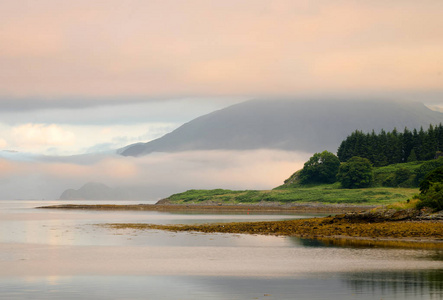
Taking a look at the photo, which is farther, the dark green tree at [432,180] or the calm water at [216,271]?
the dark green tree at [432,180]

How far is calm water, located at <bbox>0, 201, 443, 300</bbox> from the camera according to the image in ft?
105

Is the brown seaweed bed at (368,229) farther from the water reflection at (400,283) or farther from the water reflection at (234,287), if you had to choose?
the water reflection at (234,287)

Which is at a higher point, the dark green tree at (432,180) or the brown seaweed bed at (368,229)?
the dark green tree at (432,180)

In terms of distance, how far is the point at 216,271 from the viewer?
41531 millimetres

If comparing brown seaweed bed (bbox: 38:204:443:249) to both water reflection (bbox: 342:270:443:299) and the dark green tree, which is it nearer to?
the dark green tree

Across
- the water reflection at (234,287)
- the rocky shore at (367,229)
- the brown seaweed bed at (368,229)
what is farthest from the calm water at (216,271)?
the rocky shore at (367,229)

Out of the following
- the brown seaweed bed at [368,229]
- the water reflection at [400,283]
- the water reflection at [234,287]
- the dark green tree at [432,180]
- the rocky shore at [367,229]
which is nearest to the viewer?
the water reflection at [234,287]

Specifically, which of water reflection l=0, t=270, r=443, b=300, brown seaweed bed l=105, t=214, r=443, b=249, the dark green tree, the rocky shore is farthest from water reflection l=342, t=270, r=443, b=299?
the dark green tree

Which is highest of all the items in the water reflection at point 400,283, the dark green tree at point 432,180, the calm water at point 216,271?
the dark green tree at point 432,180

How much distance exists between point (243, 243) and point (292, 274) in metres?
24.7

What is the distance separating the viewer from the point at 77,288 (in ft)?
110

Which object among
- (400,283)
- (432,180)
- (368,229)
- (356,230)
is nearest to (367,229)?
(368,229)

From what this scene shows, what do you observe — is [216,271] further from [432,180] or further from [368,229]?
[432,180]

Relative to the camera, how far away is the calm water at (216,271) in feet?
105
